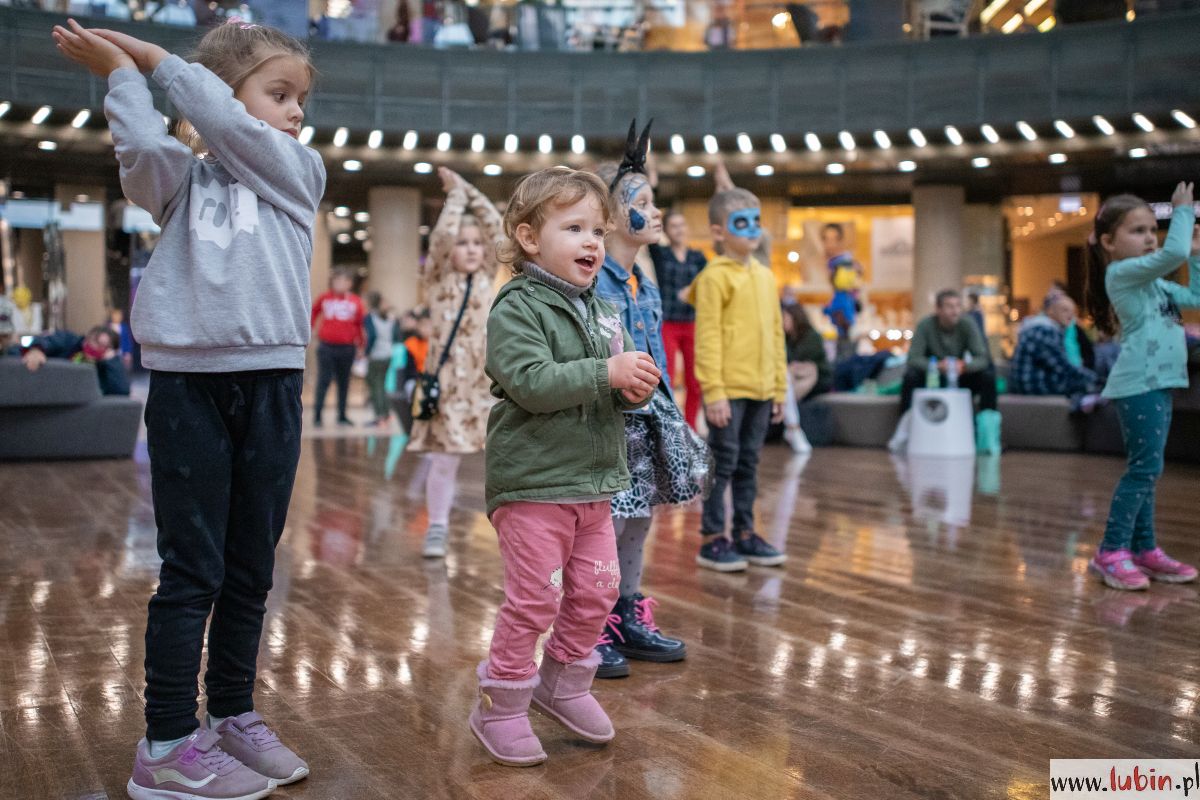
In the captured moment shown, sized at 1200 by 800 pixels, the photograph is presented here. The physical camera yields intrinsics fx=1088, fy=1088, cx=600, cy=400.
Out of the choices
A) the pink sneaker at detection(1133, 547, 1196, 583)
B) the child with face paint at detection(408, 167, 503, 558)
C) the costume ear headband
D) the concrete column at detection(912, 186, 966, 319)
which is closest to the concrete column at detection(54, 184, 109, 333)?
the concrete column at detection(912, 186, 966, 319)

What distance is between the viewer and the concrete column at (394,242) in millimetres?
19828

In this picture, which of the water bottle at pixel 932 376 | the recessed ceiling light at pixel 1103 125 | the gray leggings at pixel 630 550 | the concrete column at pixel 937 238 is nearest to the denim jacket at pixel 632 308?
the gray leggings at pixel 630 550

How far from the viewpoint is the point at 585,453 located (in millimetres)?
2301

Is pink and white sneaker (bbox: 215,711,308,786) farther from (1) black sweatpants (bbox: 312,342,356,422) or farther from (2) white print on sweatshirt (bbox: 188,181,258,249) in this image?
(1) black sweatpants (bbox: 312,342,356,422)

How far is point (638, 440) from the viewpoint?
3.04 metres

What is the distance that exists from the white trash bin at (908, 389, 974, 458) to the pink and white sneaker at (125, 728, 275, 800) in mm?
8020

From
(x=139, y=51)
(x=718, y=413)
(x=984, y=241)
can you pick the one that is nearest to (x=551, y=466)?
(x=139, y=51)

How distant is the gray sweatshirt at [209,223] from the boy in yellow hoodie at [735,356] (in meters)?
2.22

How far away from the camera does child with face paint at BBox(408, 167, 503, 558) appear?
15.6 ft

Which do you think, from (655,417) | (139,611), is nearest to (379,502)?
(139,611)

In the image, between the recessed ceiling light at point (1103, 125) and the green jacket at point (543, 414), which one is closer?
the green jacket at point (543, 414)

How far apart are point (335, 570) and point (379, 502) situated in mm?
2054

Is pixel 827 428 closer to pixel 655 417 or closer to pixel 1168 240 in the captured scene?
pixel 1168 240

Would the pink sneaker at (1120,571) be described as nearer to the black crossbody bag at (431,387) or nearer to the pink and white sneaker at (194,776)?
the black crossbody bag at (431,387)
